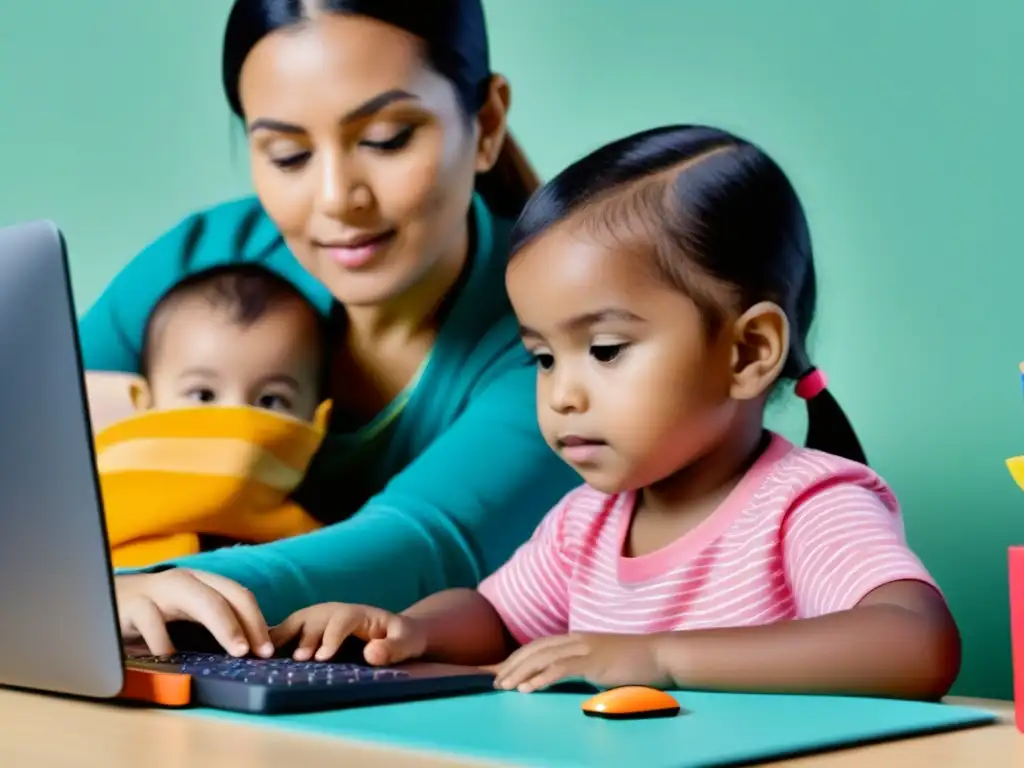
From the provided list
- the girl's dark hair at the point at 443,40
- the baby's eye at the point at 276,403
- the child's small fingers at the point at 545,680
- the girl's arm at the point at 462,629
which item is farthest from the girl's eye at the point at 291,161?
the child's small fingers at the point at 545,680

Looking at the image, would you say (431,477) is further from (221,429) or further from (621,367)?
(621,367)

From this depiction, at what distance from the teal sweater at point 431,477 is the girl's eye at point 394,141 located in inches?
5.0

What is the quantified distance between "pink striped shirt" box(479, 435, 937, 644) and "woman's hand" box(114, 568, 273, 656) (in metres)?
0.28

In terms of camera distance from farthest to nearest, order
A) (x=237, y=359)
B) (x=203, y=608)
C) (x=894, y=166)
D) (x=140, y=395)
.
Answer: (x=140, y=395) < (x=237, y=359) < (x=894, y=166) < (x=203, y=608)

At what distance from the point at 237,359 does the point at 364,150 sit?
24 cm

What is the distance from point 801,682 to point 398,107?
2.45ft

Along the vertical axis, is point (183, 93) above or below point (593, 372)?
above

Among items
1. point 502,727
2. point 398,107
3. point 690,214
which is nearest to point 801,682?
point 502,727

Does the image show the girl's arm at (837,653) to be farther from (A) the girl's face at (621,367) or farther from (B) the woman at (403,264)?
(B) the woman at (403,264)

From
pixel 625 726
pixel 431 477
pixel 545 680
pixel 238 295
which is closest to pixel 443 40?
pixel 238 295

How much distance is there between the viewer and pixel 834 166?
1.26 meters

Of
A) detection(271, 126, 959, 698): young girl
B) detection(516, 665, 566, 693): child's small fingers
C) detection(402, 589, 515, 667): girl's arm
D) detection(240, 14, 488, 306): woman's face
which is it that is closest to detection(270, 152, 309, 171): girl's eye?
detection(240, 14, 488, 306): woman's face

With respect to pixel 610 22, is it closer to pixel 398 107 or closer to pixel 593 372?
pixel 398 107

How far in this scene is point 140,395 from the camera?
1457mm
